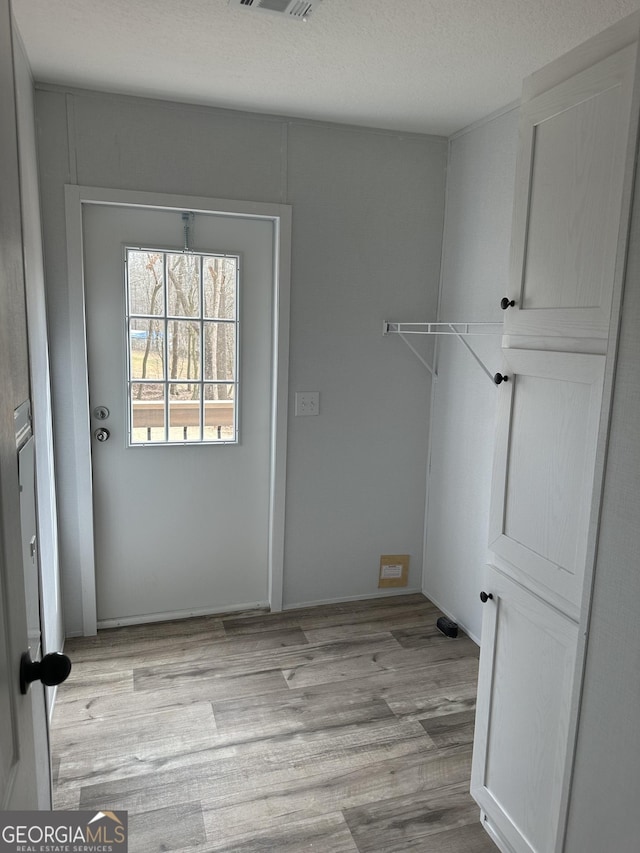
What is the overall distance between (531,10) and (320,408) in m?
1.84

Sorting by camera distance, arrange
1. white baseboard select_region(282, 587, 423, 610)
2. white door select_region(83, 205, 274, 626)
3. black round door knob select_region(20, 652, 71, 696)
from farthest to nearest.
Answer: white baseboard select_region(282, 587, 423, 610)
white door select_region(83, 205, 274, 626)
black round door knob select_region(20, 652, 71, 696)

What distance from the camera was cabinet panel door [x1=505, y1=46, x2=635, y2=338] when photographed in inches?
51.2

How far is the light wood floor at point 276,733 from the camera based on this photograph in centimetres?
183

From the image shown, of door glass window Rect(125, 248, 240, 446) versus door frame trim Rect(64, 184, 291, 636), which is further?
door glass window Rect(125, 248, 240, 446)

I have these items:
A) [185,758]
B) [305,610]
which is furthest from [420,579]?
[185,758]

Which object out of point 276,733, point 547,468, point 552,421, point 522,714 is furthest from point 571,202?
point 276,733

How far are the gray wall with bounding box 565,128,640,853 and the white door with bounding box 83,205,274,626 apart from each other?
198cm

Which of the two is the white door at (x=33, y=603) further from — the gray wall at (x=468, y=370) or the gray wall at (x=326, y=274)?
the gray wall at (x=468, y=370)

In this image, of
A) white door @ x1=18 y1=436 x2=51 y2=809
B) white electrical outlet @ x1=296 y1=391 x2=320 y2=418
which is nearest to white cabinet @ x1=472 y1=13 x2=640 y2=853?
white door @ x1=18 y1=436 x2=51 y2=809

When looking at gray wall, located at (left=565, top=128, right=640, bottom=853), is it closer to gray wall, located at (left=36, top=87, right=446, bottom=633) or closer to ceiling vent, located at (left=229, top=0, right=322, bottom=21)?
ceiling vent, located at (left=229, top=0, right=322, bottom=21)

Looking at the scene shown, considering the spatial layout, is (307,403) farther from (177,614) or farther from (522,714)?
(522,714)

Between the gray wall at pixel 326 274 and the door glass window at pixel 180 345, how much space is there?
30 cm
